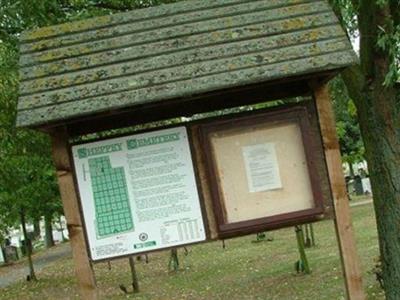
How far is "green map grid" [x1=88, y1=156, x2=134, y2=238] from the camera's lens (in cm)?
506

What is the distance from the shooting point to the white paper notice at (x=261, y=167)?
5.15 m

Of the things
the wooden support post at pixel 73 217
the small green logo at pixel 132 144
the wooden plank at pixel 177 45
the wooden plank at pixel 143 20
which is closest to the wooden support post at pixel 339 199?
the wooden plank at pixel 177 45

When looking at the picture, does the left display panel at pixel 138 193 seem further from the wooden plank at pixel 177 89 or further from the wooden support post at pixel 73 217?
the wooden plank at pixel 177 89

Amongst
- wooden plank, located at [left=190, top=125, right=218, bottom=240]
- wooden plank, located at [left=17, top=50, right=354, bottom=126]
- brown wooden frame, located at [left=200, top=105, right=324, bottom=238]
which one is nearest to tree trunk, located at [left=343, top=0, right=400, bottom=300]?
brown wooden frame, located at [left=200, top=105, right=324, bottom=238]

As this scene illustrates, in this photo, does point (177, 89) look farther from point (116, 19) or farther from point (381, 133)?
point (381, 133)

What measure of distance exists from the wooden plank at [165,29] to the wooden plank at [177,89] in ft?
1.81

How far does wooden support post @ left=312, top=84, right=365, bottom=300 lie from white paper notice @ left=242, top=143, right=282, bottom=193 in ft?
1.40

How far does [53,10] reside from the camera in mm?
9211

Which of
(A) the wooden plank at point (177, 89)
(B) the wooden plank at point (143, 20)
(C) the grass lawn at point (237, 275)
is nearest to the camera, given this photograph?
(A) the wooden plank at point (177, 89)

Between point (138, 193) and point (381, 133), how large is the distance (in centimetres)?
401

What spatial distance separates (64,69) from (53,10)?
4392 mm

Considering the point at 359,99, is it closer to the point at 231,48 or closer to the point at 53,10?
the point at 231,48

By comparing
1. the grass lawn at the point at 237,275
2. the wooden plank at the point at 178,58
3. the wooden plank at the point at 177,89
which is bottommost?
the grass lawn at the point at 237,275

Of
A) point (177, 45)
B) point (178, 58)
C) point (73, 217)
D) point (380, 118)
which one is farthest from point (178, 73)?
point (380, 118)
